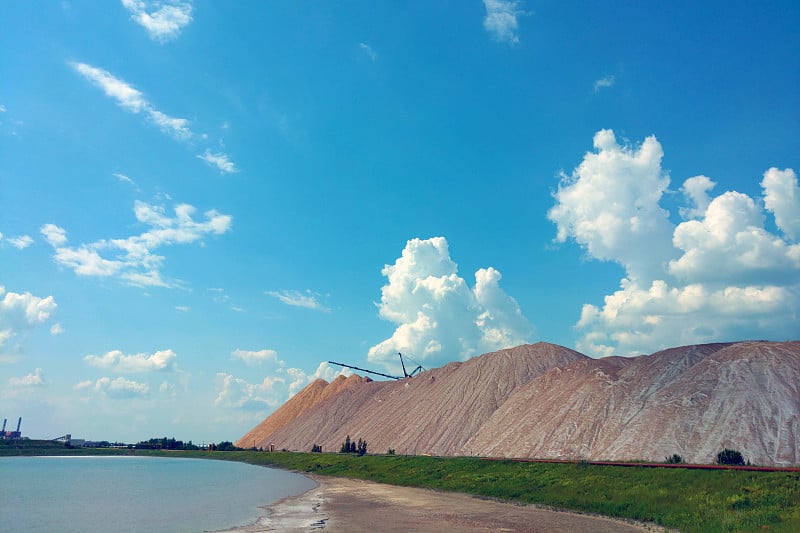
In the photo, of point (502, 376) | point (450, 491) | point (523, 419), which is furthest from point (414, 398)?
point (450, 491)

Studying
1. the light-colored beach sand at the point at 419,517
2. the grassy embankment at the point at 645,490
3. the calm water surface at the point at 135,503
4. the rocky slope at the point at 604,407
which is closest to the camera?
the grassy embankment at the point at 645,490

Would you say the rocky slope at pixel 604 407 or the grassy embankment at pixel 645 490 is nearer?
the grassy embankment at pixel 645 490

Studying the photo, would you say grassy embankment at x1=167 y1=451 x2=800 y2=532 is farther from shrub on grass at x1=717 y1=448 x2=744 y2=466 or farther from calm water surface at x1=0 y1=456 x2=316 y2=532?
calm water surface at x1=0 y1=456 x2=316 y2=532

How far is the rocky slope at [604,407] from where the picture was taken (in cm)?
5966

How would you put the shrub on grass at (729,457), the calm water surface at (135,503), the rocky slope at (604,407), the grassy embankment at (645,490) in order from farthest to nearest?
the rocky slope at (604,407) < the shrub on grass at (729,457) < the calm water surface at (135,503) < the grassy embankment at (645,490)

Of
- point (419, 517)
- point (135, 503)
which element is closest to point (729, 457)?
point (419, 517)

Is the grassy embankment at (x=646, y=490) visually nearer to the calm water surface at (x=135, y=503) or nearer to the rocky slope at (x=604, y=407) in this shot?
the calm water surface at (x=135, y=503)

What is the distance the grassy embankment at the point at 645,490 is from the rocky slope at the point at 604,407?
797 inches

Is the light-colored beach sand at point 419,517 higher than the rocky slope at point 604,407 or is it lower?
lower

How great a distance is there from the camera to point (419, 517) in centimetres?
3400

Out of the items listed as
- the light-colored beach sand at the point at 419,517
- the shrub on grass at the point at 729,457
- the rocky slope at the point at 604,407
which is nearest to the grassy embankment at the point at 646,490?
the light-colored beach sand at the point at 419,517

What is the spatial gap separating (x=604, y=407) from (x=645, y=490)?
143 feet

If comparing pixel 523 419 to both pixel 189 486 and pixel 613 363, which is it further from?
pixel 189 486

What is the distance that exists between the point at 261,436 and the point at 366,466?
126 metres
